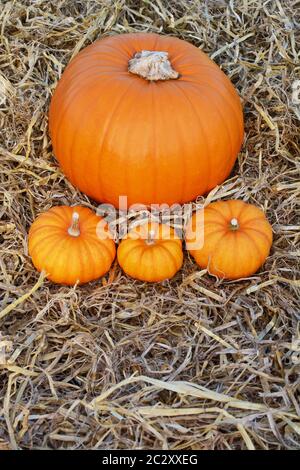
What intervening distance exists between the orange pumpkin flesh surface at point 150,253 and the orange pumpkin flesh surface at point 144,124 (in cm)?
23

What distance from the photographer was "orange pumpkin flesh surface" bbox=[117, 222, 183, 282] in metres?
3.10

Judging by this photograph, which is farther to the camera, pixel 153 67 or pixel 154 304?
pixel 153 67

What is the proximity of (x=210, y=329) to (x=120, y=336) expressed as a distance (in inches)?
16.3

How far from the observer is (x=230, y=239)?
3.13 metres

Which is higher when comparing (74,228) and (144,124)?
(144,124)

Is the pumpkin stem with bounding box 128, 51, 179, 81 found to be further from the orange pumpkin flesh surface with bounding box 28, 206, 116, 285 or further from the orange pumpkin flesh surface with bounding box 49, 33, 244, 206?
the orange pumpkin flesh surface with bounding box 28, 206, 116, 285

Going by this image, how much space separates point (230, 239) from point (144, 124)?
0.69m

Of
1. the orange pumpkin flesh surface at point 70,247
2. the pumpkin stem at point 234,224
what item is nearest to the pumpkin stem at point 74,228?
the orange pumpkin flesh surface at point 70,247

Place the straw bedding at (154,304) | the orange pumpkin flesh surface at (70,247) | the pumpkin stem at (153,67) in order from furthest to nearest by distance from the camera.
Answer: the pumpkin stem at (153,67)
the orange pumpkin flesh surface at (70,247)
the straw bedding at (154,304)

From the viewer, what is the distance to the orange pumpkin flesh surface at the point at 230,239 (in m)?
3.12

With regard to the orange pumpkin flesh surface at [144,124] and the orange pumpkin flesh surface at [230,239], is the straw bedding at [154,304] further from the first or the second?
the orange pumpkin flesh surface at [144,124]

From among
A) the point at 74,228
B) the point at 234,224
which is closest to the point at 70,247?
the point at 74,228

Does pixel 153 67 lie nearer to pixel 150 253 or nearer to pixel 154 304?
pixel 150 253

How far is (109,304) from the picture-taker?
10.3 feet
